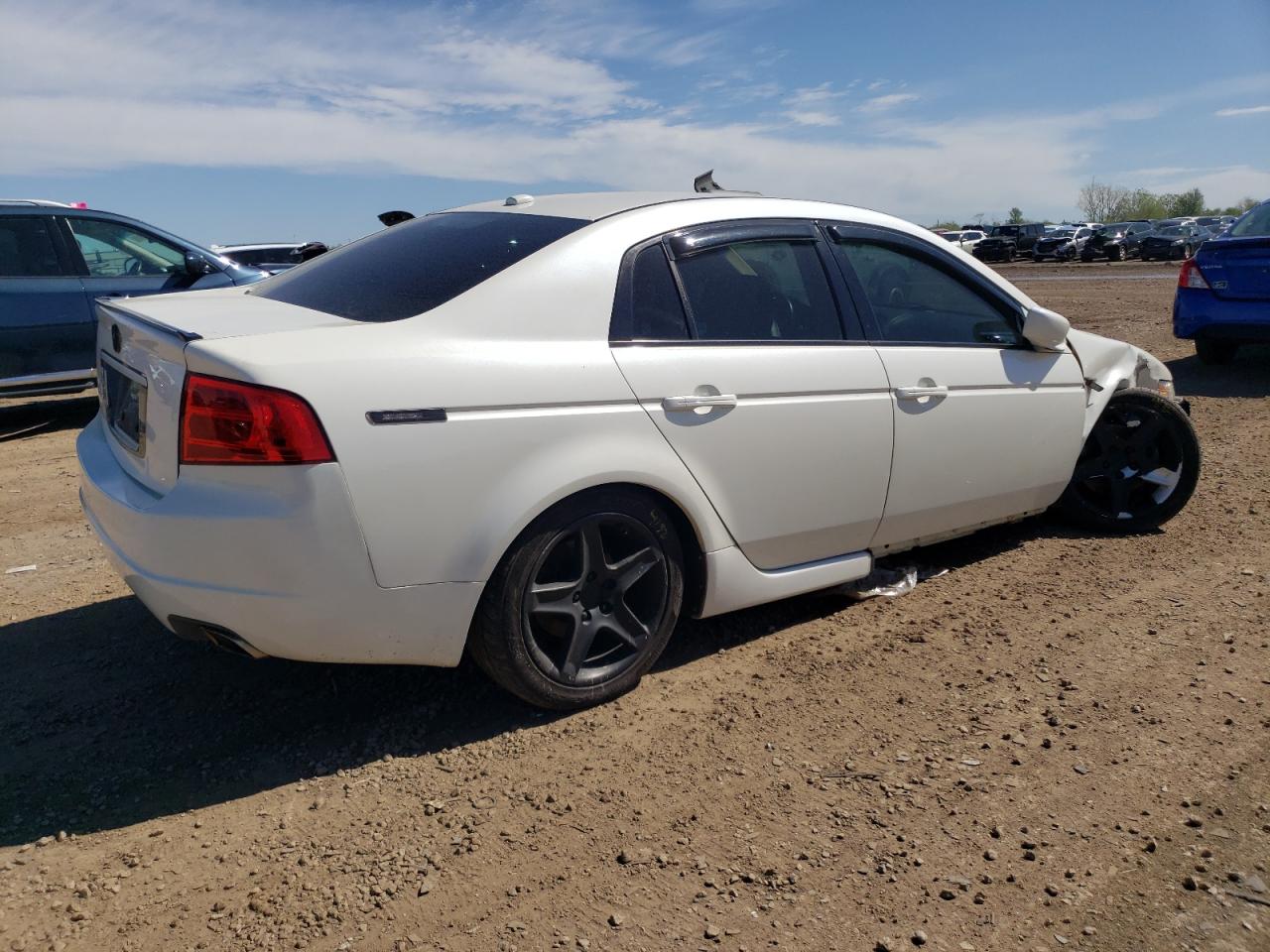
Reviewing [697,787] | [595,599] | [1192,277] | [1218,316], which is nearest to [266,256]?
[1192,277]

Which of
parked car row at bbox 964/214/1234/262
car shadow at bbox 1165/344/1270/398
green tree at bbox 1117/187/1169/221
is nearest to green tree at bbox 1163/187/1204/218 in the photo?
green tree at bbox 1117/187/1169/221

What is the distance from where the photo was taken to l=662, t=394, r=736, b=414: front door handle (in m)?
3.28

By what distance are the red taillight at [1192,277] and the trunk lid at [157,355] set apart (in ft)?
28.4

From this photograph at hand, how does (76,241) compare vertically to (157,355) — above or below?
above

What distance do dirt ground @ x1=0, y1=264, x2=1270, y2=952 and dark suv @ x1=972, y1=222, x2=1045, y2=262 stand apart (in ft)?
144

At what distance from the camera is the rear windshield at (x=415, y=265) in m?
3.18

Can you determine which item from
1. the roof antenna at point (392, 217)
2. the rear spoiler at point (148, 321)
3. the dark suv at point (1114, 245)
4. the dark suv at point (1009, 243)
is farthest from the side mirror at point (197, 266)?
the dark suv at point (1009, 243)

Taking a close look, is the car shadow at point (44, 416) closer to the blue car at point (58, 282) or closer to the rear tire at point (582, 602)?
the blue car at point (58, 282)

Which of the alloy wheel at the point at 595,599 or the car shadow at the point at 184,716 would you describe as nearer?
the car shadow at the point at 184,716

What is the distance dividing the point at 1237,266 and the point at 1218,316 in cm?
46

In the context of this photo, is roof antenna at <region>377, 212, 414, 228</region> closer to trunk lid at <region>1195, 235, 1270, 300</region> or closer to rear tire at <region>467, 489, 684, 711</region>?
rear tire at <region>467, 489, 684, 711</region>

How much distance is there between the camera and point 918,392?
3.95 metres

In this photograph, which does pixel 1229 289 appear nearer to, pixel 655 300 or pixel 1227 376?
pixel 1227 376

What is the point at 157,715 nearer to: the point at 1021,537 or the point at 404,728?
the point at 404,728
